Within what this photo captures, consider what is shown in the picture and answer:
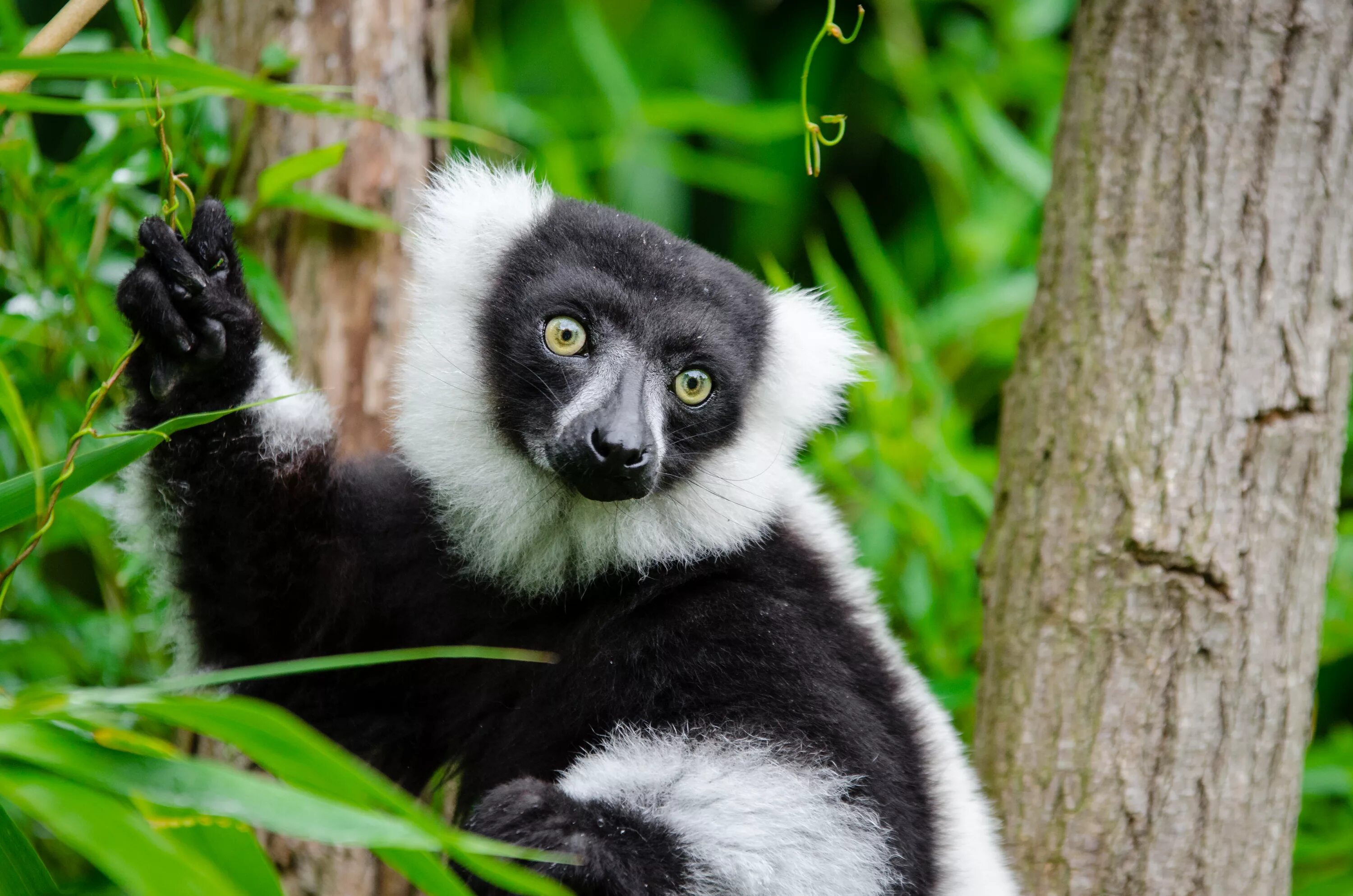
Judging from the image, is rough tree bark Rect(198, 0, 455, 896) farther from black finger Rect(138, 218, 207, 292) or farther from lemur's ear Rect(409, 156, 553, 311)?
black finger Rect(138, 218, 207, 292)

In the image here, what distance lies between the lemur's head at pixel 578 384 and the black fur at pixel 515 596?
0.01 m

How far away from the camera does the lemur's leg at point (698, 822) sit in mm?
2320

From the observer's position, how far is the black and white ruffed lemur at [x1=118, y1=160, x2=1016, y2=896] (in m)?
2.54

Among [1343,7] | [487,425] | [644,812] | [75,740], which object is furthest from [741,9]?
[75,740]

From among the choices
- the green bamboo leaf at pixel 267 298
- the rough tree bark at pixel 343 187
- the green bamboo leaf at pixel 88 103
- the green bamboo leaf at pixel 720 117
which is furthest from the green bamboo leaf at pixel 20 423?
the green bamboo leaf at pixel 720 117

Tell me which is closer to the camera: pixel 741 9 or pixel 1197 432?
pixel 1197 432

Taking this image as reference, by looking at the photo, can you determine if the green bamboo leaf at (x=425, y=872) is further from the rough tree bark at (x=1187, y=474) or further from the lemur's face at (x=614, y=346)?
the rough tree bark at (x=1187, y=474)

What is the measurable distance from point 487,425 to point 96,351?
122 cm

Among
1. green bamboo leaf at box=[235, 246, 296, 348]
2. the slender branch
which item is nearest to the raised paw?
the slender branch

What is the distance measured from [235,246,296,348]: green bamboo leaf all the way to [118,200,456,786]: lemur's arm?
328mm

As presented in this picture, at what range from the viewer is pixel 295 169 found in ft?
10.6

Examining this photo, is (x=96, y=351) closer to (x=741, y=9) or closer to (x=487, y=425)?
(x=487, y=425)

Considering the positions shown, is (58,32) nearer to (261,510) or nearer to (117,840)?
(261,510)

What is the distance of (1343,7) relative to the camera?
3027 mm
